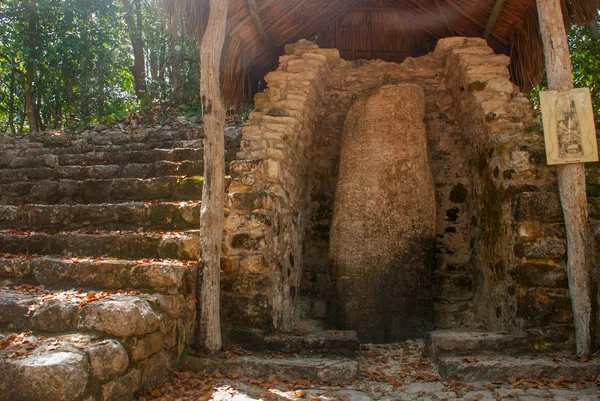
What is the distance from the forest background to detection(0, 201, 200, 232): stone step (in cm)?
567

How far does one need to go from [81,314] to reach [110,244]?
1160mm

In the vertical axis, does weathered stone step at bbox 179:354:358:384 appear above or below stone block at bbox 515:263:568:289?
below

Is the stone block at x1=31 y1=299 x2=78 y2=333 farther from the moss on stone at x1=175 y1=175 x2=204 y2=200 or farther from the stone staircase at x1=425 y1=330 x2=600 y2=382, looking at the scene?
the stone staircase at x1=425 y1=330 x2=600 y2=382

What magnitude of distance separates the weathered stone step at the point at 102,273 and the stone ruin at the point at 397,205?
2.16 feet

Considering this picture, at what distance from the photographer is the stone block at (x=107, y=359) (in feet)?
8.36

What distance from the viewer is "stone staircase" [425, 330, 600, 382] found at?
132 inches

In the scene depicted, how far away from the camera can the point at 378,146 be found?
4.95 m

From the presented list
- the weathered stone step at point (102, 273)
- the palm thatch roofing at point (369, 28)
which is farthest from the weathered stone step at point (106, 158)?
the weathered stone step at point (102, 273)

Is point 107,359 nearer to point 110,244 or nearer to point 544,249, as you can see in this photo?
point 110,244

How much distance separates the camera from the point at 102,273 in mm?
3484

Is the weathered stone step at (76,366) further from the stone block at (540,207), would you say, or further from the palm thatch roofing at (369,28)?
the palm thatch roofing at (369,28)

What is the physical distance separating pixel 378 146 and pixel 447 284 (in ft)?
5.36

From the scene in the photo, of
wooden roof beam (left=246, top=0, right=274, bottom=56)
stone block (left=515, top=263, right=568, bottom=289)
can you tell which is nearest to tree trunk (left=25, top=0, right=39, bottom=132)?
wooden roof beam (left=246, top=0, right=274, bottom=56)

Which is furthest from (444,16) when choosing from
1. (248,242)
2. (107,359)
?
(107,359)
